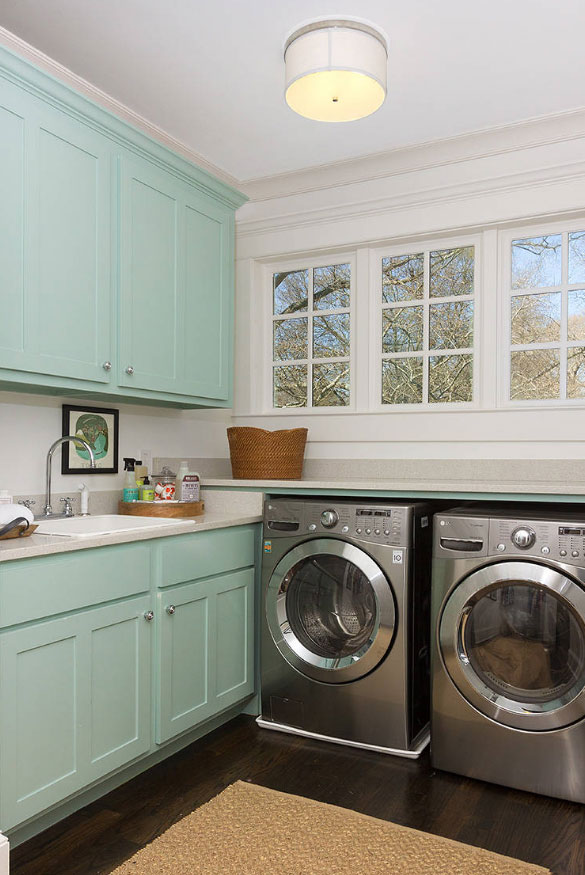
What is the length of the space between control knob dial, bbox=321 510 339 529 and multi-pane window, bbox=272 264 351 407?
936mm

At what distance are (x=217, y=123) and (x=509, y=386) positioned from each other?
68.6 inches

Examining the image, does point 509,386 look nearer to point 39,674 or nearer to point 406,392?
point 406,392

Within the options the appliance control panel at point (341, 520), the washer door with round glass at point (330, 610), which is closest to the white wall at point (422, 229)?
the appliance control panel at point (341, 520)

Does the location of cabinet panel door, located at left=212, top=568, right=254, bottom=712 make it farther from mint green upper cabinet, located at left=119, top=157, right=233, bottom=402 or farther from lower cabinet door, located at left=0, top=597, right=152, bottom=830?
mint green upper cabinet, located at left=119, top=157, right=233, bottom=402

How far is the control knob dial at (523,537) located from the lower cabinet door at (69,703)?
50.6 inches

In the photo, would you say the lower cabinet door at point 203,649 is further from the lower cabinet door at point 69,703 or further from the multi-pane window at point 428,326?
the multi-pane window at point 428,326

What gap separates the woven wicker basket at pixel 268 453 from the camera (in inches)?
129

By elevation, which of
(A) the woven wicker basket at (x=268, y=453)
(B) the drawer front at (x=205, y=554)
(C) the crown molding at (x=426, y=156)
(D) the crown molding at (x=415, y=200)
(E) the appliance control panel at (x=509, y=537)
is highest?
(C) the crown molding at (x=426, y=156)

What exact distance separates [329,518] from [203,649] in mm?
701

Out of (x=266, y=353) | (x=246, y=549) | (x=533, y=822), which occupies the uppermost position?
(x=266, y=353)

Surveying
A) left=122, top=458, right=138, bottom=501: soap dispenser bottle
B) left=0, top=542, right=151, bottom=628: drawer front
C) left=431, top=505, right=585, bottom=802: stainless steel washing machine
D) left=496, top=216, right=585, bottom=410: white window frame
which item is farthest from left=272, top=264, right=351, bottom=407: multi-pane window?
left=0, top=542, right=151, bottom=628: drawer front

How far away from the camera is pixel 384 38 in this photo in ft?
7.72

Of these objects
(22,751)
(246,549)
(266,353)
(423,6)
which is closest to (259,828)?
(22,751)

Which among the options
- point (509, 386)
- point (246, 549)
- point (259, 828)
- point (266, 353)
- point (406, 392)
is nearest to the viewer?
point (259, 828)
